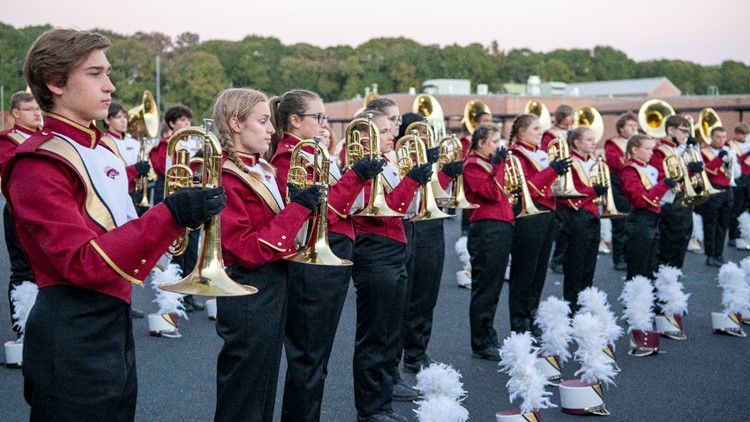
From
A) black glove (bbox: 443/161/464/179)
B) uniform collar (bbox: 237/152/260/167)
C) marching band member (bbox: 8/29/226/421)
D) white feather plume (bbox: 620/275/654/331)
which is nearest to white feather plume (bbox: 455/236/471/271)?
white feather plume (bbox: 620/275/654/331)

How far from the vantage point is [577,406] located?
5.38 metres

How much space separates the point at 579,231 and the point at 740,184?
6.65 m

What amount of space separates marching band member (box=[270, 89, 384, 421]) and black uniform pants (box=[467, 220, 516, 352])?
2.62 meters

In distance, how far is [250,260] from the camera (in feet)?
11.2

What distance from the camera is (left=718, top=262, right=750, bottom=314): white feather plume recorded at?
797 centimetres

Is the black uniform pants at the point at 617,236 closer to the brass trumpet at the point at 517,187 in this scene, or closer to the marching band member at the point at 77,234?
the brass trumpet at the point at 517,187

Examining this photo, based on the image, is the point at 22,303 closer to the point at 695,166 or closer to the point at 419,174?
the point at 419,174

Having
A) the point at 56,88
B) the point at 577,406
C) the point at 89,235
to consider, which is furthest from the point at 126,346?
the point at 577,406

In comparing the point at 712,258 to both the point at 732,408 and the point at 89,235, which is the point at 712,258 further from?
the point at 89,235

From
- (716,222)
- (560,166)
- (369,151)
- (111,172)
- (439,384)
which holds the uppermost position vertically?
(111,172)

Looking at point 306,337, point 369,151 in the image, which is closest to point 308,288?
point 306,337

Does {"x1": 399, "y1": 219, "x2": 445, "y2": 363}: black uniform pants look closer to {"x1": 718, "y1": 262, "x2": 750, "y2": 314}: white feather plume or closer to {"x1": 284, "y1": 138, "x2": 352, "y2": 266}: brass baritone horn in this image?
{"x1": 284, "y1": 138, "x2": 352, "y2": 266}: brass baritone horn

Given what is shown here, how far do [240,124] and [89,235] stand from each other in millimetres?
1232

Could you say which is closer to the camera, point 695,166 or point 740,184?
point 695,166
